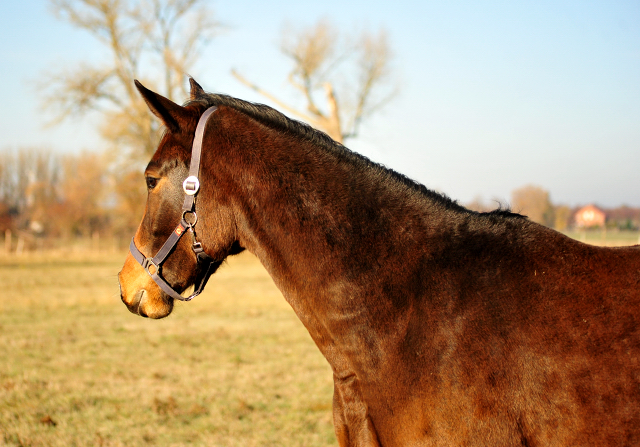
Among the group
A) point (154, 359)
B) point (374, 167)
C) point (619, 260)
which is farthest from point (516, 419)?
point (154, 359)

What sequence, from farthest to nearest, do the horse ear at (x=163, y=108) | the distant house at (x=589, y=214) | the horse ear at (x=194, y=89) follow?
the distant house at (x=589, y=214) → the horse ear at (x=194, y=89) → the horse ear at (x=163, y=108)

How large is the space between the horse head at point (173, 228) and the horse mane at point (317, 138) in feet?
0.42

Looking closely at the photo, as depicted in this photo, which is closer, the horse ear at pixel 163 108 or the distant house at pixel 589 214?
the horse ear at pixel 163 108

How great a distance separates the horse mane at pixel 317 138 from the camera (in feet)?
7.53

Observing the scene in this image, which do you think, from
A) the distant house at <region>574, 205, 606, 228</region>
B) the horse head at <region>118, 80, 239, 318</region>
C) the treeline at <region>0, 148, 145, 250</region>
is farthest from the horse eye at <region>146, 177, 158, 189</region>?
the treeline at <region>0, 148, 145, 250</region>

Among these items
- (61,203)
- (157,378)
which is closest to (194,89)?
(157,378)

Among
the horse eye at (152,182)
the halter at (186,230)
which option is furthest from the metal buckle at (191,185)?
the horse eye at (152,182)

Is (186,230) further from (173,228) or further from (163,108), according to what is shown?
(163,108)

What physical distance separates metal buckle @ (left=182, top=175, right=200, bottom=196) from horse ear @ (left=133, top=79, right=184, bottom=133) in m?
0.26

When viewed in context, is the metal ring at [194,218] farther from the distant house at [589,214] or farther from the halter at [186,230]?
the distant house at [589,214]

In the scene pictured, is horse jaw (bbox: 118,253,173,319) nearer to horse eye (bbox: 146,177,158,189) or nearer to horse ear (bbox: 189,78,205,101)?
horse eye (bbox: 146,177,158,189)

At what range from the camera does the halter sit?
2.27m

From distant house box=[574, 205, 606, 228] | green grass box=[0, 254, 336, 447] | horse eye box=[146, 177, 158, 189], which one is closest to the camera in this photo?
horse eye box=[146, 177, 158, 189]

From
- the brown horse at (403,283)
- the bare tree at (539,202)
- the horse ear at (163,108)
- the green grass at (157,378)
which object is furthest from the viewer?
the bare tree at (539,202)
